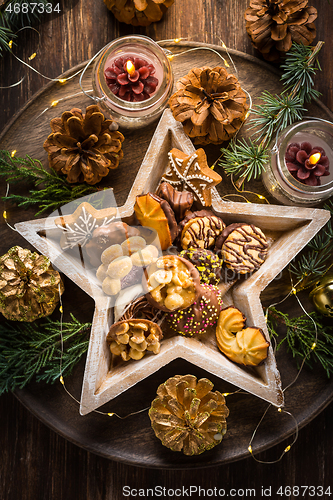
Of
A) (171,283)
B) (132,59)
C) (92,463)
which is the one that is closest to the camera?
(171,283)

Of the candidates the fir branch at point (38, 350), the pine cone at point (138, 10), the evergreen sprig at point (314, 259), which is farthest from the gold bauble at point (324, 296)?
the pine cone at point (138, 10)

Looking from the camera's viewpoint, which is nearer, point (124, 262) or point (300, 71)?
point (124, 262)

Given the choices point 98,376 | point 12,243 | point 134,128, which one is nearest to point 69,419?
point 98,376

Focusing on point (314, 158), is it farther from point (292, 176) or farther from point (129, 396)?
point (129, 396)

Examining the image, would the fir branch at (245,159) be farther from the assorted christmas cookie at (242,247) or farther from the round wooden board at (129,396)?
the assorted christmas cookie at (242,247)

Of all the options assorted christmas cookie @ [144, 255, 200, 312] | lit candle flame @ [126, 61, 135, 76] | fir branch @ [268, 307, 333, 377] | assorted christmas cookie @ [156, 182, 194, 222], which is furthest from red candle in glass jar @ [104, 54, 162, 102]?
fir branch @ [268, 307, 333, 377]

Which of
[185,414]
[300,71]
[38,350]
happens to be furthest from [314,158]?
[38,350]
